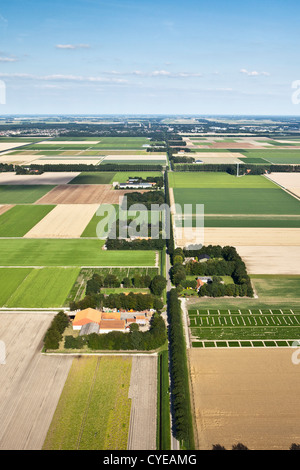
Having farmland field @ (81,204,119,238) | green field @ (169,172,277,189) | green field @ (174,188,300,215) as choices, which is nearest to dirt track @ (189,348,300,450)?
farmland field @ (81,204,119,238)

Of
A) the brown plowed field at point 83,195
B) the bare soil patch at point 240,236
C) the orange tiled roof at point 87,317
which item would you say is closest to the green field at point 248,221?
the bare soil patch at point 240,236

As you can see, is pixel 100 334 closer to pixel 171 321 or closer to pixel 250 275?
pixel 171 321

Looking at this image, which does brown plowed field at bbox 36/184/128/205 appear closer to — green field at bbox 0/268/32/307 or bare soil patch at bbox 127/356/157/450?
green field at bbox 0/268/32/307

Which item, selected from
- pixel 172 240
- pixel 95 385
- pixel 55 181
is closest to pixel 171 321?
pixel 95 385

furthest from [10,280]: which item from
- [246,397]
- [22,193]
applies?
[22,193]

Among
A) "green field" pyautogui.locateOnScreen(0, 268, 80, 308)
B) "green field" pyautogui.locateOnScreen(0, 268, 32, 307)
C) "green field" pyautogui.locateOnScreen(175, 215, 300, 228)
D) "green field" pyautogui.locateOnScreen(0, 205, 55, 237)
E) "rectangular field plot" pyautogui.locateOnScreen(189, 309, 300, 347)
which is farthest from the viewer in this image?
"green field" pyautogui.locateOnScreen(175, 215, 300, 228)

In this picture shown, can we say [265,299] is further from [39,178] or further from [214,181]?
[39,178]
